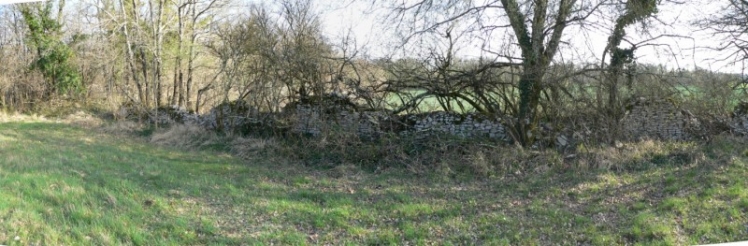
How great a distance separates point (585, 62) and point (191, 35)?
37.5 ft

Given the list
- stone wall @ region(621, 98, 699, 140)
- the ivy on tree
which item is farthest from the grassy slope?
the ivy on tree

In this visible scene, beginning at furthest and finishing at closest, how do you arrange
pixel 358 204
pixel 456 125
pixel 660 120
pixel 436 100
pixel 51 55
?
pixel 51 55 → pixel 436 100 → pixel 456 125 → pixel 660 120 → pixel 358 204

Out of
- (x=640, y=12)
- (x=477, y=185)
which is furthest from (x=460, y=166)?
(x=640, y=12)

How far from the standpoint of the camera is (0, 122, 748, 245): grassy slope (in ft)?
12.0

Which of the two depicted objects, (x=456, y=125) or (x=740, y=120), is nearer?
(x=740, y=120)

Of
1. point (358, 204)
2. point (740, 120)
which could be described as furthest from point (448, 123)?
point (740, 120)

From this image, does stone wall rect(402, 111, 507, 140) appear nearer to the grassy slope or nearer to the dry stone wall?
the dry stone wall

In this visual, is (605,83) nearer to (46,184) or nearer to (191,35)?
(46,184)

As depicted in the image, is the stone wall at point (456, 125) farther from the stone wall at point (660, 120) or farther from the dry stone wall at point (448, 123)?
the stone wall at point (660, 120)

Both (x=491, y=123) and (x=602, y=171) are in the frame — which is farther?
(x=491, y=123)

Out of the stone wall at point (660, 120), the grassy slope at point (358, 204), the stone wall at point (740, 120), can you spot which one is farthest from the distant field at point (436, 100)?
the grassy slope at point (358, 204)

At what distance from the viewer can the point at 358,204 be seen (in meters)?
4.80

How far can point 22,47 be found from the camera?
47.9ft

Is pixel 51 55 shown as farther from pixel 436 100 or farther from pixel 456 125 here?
pixel 456 125
